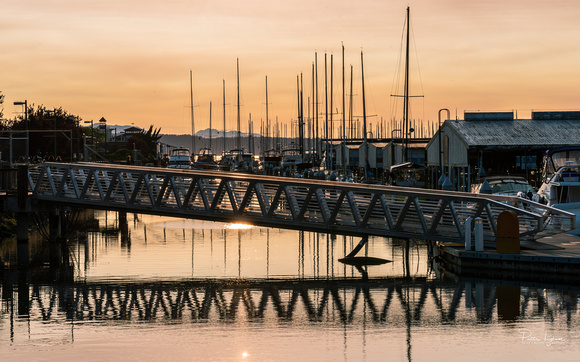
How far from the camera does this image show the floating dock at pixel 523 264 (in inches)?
1127

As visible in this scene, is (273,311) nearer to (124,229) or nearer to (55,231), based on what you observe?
(55,231)

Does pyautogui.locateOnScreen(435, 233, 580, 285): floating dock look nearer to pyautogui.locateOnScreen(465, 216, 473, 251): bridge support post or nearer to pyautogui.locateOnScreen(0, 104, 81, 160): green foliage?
pyautogui.locateOnScreen(465, 216, 473, 251): bridge support post

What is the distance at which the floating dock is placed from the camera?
28625mm

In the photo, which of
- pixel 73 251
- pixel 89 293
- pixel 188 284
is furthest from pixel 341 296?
pixel 73 251

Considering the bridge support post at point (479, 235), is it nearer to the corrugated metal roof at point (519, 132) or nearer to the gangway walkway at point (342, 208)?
the gangway walkway at point (342, 208)

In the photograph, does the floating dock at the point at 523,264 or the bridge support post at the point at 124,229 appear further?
the bridge support post at the point at 124,229

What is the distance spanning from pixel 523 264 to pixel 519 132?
146 feet

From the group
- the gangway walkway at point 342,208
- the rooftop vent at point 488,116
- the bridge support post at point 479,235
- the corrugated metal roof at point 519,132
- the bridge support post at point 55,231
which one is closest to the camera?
the bridge support post at point 479,235

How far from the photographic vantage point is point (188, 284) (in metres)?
28.5

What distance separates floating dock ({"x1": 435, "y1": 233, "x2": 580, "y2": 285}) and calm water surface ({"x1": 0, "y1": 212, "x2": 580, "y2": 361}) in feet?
2.65

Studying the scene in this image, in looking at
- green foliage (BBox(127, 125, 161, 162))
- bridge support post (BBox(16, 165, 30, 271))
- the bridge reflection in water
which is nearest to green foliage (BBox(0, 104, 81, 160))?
green foliage (BBox(127, 125, 161, 162))

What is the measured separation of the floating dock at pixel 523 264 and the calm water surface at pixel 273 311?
0.81 metres

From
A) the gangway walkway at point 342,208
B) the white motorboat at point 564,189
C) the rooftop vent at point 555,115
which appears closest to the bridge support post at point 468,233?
the gangway walkway at point 342,208

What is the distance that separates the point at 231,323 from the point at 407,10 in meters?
Answer: 50.0
